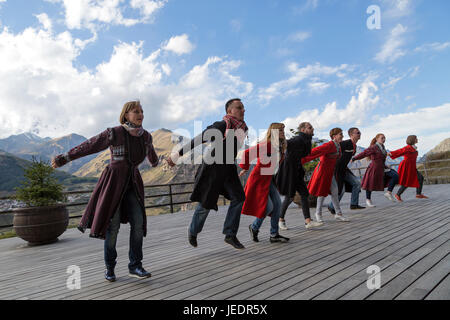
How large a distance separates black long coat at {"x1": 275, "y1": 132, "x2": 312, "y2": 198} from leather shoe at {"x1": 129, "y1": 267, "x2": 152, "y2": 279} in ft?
8.09

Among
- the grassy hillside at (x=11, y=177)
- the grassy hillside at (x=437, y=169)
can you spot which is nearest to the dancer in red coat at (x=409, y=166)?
the grassy hillside at (x=437, y=169)

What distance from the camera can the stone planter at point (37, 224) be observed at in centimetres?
536

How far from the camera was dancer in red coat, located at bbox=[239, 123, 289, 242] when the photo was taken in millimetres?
3938

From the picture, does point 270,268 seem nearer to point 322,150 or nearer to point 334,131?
point 322,150

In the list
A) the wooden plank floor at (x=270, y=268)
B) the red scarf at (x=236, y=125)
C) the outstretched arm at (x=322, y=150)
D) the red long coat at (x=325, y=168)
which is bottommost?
the wooden plank floor at (x=270, y=268)

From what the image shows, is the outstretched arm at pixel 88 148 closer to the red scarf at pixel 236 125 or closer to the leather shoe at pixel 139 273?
the leather shoe at pixel 139 273

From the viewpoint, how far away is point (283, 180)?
462 centimetres

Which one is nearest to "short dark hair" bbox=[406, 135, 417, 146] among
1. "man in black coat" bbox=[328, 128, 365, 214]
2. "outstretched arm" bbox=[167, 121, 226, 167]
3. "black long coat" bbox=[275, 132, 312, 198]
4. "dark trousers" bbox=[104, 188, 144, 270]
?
"man in black coat" bbox=[328, 128, 365, 214]

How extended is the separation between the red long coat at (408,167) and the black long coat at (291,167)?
15.0 ft

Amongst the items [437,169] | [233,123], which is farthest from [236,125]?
[437,169]

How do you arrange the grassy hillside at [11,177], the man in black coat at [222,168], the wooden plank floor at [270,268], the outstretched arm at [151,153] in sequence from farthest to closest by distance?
the grassy hillside at [11,177] → the man in black coat at [222,168] → the outstretched arm at [151,153] → the wooden plank floor at [270,268]

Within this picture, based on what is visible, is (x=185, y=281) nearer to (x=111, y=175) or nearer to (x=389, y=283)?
(x=111, y=175)

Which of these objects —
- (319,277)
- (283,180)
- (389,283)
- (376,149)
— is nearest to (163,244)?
(283,180)
